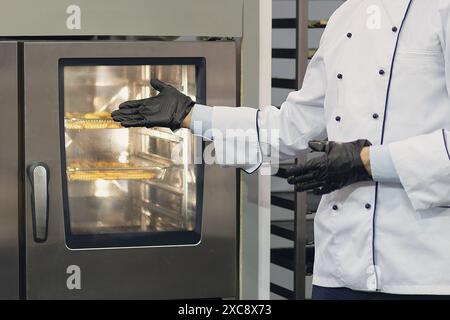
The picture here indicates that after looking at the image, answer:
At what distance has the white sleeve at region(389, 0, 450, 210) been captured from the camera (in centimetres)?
171

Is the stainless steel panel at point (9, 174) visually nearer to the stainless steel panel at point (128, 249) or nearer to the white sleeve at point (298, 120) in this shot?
the stainless steel panel at point (128, 249)

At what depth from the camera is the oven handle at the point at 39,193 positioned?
7.80ft

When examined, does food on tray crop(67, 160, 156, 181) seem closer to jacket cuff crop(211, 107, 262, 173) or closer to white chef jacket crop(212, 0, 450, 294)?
jacket cuff crop(211, 107, 262, 173)

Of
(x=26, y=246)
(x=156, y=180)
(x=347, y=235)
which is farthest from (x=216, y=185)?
(x=347, y=235)

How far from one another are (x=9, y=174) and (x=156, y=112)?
523 millimetres

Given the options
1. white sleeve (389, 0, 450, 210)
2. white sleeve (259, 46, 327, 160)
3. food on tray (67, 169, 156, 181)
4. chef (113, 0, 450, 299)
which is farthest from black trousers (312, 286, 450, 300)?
food on tray (67, 169, 156, 181)

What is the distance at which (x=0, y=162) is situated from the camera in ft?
7.80

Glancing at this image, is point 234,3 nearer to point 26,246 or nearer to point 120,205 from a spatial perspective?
point 120,205

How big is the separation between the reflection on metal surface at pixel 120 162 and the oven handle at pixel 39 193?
0.12 m

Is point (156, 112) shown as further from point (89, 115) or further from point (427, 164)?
point (427, 164)

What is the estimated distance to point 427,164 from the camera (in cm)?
172

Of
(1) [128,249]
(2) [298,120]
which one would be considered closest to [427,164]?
(2) [298,120]

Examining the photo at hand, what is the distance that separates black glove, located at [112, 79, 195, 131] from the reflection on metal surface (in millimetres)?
335
